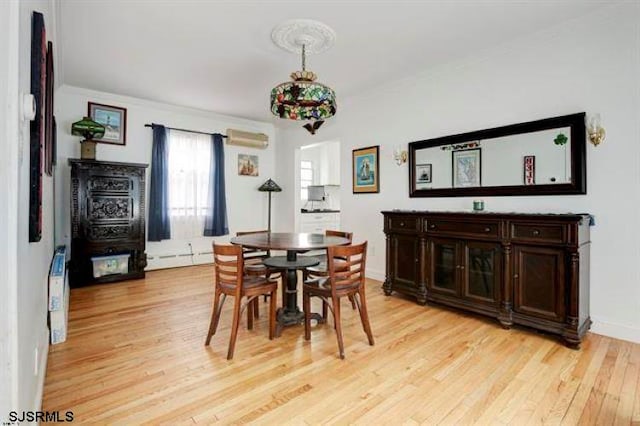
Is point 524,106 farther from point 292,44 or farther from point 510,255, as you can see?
point 292,44

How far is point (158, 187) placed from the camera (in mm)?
5008

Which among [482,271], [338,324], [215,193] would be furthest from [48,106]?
[482,271]

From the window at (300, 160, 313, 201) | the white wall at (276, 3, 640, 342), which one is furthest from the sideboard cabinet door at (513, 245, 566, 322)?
the window at (300, 160, 313, 201)

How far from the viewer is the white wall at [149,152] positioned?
434 cm

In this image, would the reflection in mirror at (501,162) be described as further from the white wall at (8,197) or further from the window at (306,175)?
the window at (306,175)

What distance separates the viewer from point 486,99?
334cm

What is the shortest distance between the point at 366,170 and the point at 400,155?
1.94 ft

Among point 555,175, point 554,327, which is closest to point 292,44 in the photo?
point 555,175

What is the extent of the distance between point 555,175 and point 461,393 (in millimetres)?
2113

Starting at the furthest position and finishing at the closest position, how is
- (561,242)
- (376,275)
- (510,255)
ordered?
(376,275), (510,255), (561,242)

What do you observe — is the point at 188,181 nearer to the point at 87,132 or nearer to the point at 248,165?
the point at 248,165

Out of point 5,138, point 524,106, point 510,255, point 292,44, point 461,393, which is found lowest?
point 461,393

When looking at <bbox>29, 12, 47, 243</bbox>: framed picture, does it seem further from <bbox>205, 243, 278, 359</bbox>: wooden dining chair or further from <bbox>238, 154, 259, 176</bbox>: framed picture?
<bbox>238, 154, 259, 176</bbox>: framed picture

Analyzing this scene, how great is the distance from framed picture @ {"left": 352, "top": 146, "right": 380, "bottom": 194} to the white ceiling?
87cm
